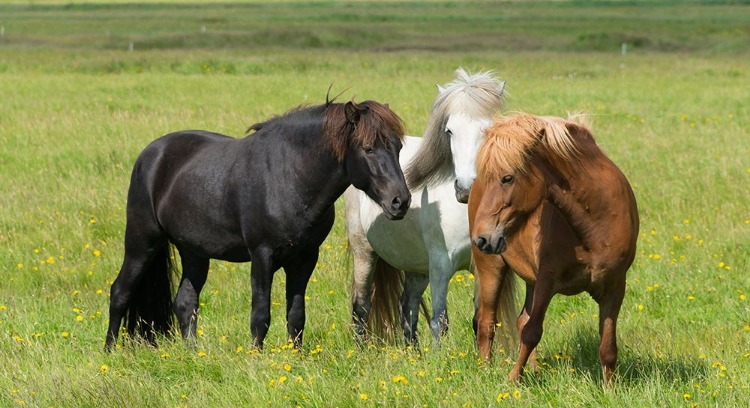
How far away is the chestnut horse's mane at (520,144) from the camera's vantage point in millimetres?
4359

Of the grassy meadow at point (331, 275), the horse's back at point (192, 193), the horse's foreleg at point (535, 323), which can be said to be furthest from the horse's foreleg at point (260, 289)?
the horse's foreleg at point (535, 323)

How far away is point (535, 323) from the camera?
4.72 m

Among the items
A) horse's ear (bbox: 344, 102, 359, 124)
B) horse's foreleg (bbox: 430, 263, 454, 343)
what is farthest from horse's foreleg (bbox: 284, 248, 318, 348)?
horse's ear (bbox: 344, 102, 359, 124)

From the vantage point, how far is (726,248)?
8.38 metres

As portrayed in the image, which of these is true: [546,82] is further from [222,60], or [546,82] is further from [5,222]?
[5,222]

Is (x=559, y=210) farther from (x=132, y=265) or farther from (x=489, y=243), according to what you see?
(x=132, y=265)

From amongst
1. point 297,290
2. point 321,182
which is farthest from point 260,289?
point 321,182

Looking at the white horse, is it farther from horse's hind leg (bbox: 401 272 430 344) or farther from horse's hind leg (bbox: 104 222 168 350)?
horse's hind leg (bbox: 104 222 168 350)

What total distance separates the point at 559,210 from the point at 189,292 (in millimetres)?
2999

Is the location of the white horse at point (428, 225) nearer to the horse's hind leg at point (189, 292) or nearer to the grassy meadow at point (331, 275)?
the grassy meadow at point (331, 275)

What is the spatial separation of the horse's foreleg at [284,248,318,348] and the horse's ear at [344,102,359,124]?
90 centimetres

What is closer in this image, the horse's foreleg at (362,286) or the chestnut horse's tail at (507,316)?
the chestnut horse's tail at (507,316)

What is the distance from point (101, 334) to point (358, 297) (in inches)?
74.1

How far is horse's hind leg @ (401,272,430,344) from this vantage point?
21.5 ft
